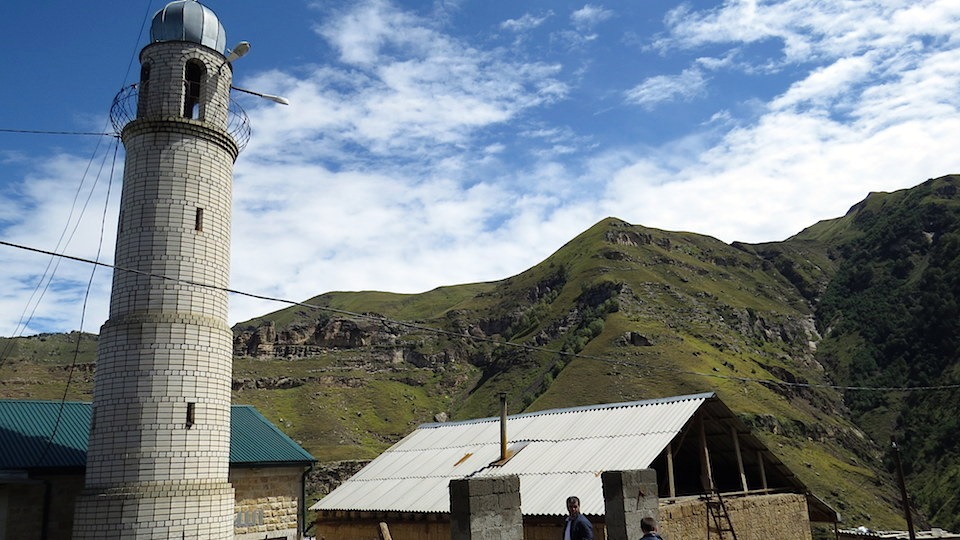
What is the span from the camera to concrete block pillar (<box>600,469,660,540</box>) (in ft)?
37.9

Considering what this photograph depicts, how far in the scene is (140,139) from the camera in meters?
18.9

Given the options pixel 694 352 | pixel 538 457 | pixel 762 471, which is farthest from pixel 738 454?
pixel 694 352

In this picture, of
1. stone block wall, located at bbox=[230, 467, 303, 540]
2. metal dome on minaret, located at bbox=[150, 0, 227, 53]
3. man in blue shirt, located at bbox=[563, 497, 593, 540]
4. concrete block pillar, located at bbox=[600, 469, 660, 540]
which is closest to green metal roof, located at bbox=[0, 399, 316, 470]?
stone block wall, located at bbox=[230, 467, 303, 540]

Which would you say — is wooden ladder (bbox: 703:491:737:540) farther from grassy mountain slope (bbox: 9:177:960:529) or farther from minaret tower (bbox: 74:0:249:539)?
grassy mountain slope (bbox: 9:177:960:529)

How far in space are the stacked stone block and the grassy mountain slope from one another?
54783mm

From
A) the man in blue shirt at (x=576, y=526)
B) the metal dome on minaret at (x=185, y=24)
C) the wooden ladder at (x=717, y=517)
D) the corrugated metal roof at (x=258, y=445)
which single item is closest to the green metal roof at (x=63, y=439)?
the corrugated metal roof at (x=258, y=445)

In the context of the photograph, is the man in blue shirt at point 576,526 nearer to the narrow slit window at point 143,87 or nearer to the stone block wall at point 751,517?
the stone block wall at point 751,517

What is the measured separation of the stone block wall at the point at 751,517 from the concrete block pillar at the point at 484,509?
8770 millimetres

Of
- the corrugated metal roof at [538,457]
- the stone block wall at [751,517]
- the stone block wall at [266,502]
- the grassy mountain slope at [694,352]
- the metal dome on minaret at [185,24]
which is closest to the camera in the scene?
the stone block wall at [751,517]

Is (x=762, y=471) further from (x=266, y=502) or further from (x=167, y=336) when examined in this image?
(x=167, y=336)

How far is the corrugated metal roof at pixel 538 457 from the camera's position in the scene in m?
18.4

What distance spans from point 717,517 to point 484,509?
12.2 metres

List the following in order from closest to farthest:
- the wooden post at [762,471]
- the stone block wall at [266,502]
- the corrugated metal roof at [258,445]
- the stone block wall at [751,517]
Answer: the stone block wall at [751,517]
the wooden post at [762,471]
the stone block wall at [266,502]
the corrugated metal roof at [258,445]

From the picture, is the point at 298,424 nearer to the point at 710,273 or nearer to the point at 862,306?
the point at 710,273
